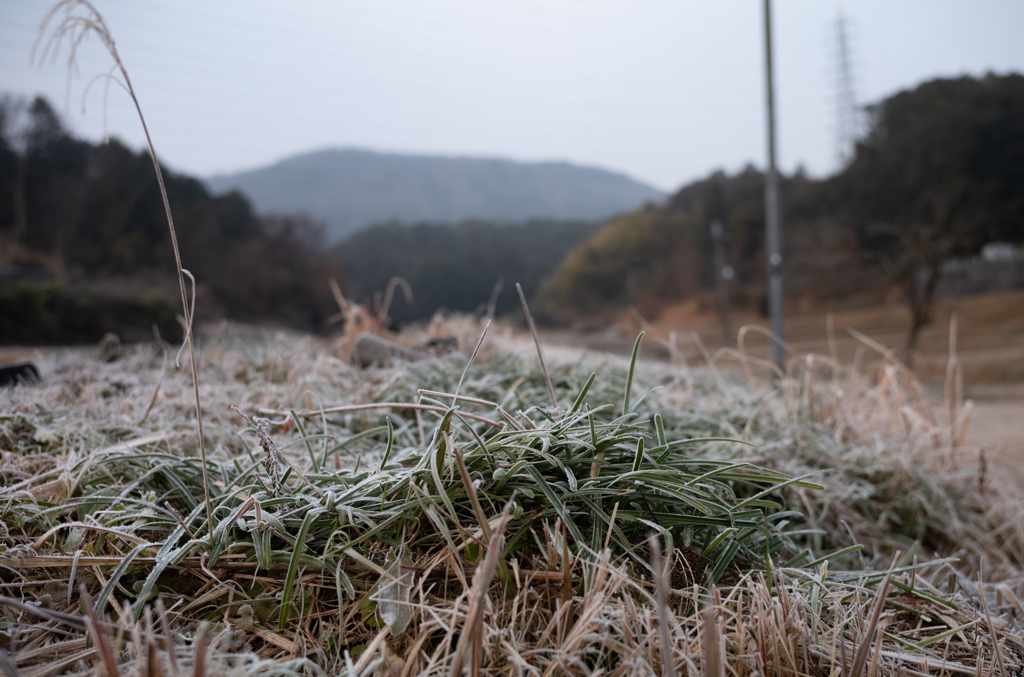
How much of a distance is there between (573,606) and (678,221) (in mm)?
25907

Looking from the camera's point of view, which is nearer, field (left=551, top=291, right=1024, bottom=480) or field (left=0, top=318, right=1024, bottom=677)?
field (left=0, top=318, right=1024, bottom=677)

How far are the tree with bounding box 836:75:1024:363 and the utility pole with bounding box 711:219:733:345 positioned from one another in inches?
190

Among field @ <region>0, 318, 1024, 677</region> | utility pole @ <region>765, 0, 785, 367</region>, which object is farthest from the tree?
field @ <region>0, 318, 1024, 677</region>

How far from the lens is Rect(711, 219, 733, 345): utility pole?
1897cm

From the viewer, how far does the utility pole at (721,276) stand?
1897 centimetres

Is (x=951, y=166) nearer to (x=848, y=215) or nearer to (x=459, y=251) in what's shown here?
(x=848, y=215)

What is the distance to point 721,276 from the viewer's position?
2073 cm

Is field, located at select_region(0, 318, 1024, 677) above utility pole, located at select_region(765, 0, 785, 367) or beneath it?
beneath

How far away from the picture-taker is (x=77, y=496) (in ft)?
3.56

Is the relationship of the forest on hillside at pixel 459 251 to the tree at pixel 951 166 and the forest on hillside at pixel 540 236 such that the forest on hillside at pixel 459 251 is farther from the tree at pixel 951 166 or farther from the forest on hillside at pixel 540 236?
the tree at pixel 951 166

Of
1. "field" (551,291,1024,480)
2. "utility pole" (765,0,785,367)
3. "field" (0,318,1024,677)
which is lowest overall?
"field" (551,291,1024,480)

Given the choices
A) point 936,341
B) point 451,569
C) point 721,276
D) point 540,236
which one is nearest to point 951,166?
point 936,341

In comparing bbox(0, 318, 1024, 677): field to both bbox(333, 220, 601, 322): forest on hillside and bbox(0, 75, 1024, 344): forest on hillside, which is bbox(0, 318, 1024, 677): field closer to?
bbox(0, 75, 1024, 344): forest on hillside

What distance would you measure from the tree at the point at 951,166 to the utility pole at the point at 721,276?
190 inches
